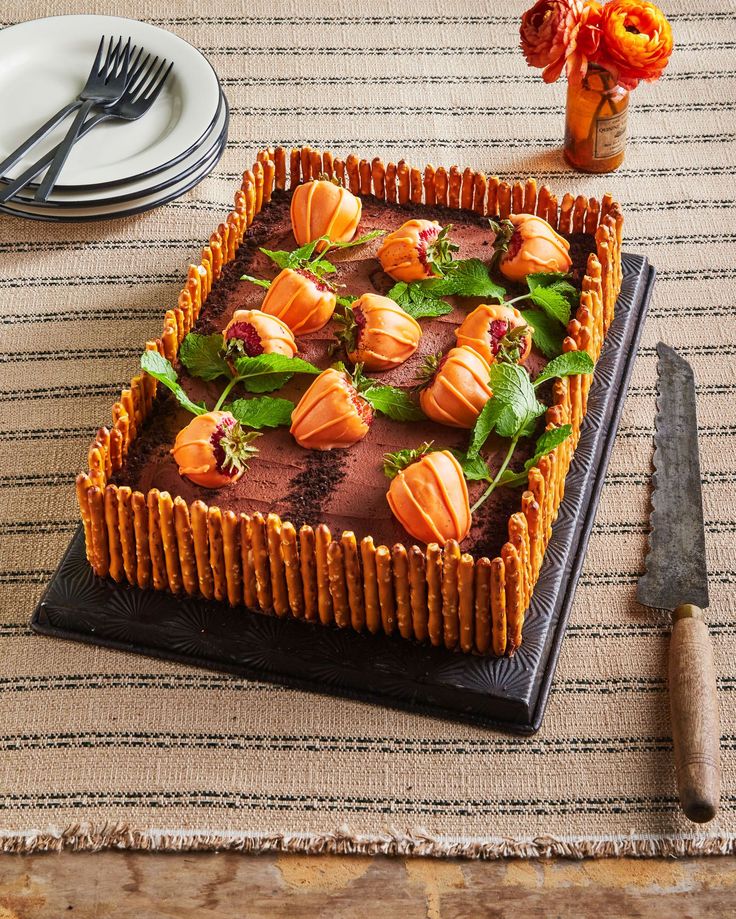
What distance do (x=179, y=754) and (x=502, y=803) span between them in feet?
1.16

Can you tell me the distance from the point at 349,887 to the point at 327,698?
22 centimetres

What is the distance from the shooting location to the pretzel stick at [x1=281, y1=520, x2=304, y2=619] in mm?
1409

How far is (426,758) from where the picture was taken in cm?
145

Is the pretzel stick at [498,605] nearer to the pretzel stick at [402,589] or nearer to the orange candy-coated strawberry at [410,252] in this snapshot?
the pretzel stick at [402,589]

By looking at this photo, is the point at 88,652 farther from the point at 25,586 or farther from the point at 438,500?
the point at 438,500

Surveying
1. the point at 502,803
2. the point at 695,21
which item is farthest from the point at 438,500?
the point at 695,21

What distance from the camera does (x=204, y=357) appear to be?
162 centimetres

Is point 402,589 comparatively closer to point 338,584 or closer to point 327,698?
point 338,584

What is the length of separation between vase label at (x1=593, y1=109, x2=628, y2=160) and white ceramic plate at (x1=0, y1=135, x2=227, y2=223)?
2.07 ft

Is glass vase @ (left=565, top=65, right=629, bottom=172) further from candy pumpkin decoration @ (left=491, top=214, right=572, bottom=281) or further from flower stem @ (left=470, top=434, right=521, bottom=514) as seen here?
flower stem @ (left=470, top=434, right=521, bottom=514)

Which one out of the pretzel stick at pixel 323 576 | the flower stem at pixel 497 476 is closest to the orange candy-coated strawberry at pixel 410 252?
the flower stem at pixel 497 476

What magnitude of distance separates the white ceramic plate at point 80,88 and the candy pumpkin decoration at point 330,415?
2.17 feet

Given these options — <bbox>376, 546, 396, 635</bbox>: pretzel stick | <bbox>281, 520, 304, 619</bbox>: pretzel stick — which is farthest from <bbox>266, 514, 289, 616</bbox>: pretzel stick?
<bbox>376, 546, 396, 635</bbox>: pretzel stick

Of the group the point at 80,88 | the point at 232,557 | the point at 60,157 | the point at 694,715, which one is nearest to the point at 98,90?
A: the point at 80,88
